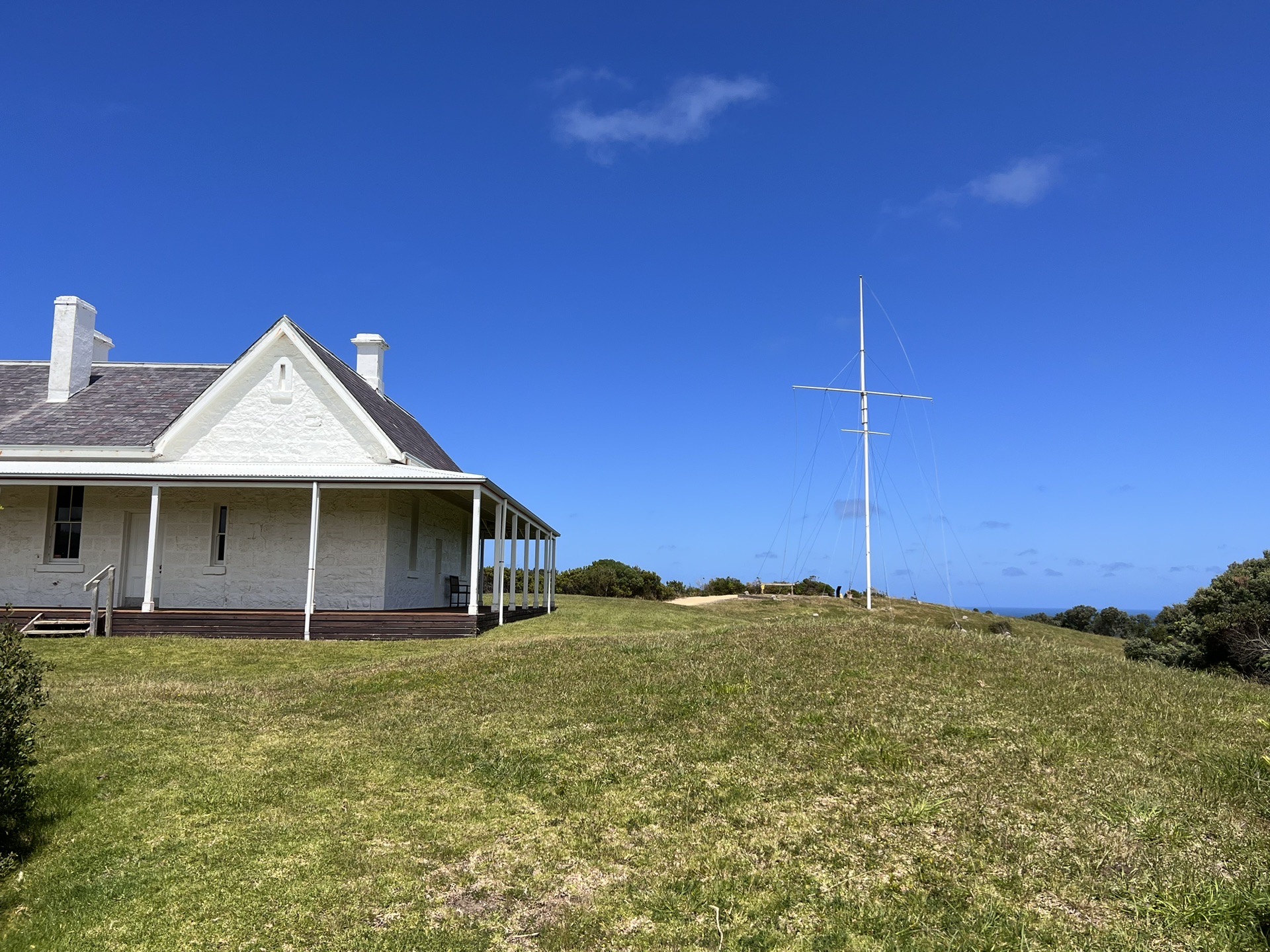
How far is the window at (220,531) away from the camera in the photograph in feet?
67.0

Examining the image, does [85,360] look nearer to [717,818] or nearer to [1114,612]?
[717,818]

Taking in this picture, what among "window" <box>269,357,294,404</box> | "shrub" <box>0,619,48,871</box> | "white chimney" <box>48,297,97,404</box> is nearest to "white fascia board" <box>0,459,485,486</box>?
"window" <box>269,357,294,404</box>

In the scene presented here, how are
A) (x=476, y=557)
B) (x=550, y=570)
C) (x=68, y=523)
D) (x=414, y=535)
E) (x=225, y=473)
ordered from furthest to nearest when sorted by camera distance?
1. (x=550, y=570)
2. (x=414, y=535)
3. (x=68, y=523)
4. (x=225, y=473)
5. (x=476, y=557)

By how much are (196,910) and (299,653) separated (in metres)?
10.5

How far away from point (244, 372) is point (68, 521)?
5.05m

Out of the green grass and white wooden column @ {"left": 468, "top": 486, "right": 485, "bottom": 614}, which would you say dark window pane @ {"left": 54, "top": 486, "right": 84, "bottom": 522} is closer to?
white wooden column @ {"left": 468, "top": 486, "right": 485, "bottom": 614}

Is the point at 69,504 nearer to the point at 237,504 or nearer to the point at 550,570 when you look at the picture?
the point at 237,504

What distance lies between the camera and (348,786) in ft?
25.9

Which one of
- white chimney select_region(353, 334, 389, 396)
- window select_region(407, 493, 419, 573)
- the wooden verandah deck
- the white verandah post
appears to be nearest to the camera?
the wooden verandah deck

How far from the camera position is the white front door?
20562 millimetres

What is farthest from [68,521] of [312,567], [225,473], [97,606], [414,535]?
[414,535]

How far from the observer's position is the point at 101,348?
25.7 m

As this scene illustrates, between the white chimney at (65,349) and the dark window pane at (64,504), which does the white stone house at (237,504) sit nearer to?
the dark window pane at (64,504)

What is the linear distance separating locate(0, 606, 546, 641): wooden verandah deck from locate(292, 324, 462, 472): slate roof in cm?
508
